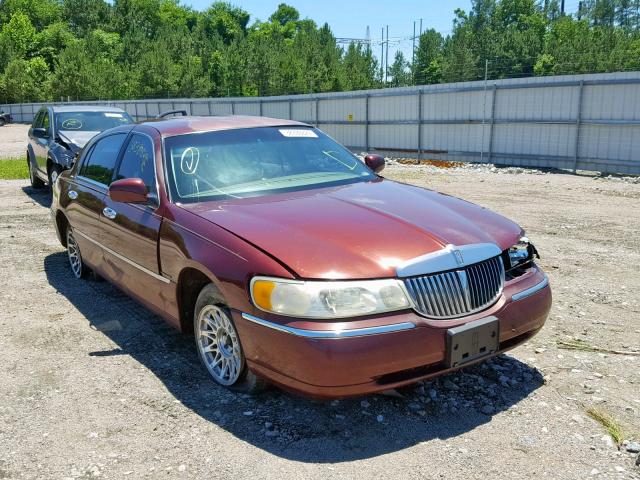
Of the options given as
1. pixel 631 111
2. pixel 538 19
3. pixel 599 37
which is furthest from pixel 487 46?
pixel 631 111

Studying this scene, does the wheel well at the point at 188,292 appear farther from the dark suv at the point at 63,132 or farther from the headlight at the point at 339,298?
the dark suv at the point at 63,132

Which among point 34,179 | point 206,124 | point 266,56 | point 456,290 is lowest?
point 34,179

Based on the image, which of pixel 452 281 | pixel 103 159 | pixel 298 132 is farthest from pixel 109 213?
pixel 452 281

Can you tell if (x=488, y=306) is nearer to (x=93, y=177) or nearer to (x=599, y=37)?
(x=93, y=177)

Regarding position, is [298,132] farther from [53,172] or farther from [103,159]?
[53,172]

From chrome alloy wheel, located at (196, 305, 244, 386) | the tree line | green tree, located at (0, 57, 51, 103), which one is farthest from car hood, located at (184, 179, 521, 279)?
green tree, located at (0, 57, 51, 103)

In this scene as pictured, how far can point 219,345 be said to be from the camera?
3854 mm

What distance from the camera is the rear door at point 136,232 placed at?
4352 mm

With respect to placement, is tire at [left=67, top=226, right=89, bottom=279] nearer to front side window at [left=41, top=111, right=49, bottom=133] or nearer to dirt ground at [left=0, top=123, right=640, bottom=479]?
dirt ground at [left=0, top=123, right=640, bottom=479]

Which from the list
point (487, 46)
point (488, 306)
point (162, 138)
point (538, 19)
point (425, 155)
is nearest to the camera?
point (488, 306)

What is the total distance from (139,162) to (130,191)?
1.97ft

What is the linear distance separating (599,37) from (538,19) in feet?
104

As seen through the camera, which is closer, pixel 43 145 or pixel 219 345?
pixel 219 345

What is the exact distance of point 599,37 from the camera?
209ft
